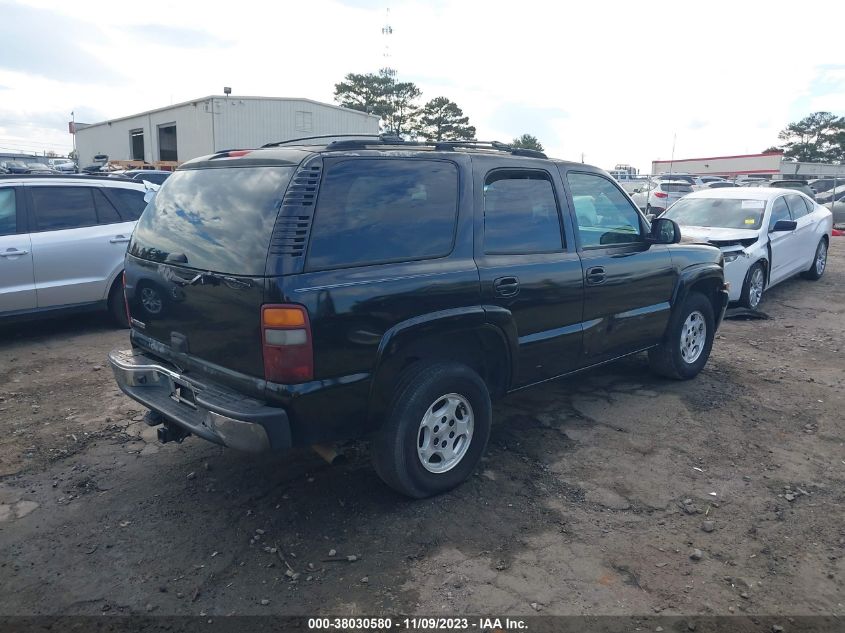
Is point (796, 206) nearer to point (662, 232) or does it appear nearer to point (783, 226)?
point (783, 226)

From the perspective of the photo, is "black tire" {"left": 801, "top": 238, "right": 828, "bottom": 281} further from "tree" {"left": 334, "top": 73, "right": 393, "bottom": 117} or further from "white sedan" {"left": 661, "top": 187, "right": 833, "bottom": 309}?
"tree" {"left": 334, "top": 73, "right": 393, "bottom": 117}

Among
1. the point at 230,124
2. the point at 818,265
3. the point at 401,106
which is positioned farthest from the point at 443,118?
the point at 818,265

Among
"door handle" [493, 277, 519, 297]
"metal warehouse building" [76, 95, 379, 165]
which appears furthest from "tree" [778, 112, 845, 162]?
"door handle" [493, 277, 519, 297]

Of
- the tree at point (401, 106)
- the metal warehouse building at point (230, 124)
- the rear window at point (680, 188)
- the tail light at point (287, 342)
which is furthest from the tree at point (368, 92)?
the tail light at point (287, 342)

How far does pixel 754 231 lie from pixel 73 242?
26.8 feet

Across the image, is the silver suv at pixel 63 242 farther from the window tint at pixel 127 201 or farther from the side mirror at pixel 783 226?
the side mirror at pixel 783 226

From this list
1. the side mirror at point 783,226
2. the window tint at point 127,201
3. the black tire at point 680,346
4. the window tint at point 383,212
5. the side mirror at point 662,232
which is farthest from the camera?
the side mirror at point 783,226

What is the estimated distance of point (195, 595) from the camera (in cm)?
295

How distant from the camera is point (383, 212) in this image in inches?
135

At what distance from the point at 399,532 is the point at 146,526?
52.5 inches

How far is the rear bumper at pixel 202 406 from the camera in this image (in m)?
3.03

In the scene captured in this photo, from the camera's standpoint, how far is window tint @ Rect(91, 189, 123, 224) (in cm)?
718

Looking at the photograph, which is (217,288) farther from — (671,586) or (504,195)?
(671,586)

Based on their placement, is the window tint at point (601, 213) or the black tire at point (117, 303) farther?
the black tire at point (117, 303)
